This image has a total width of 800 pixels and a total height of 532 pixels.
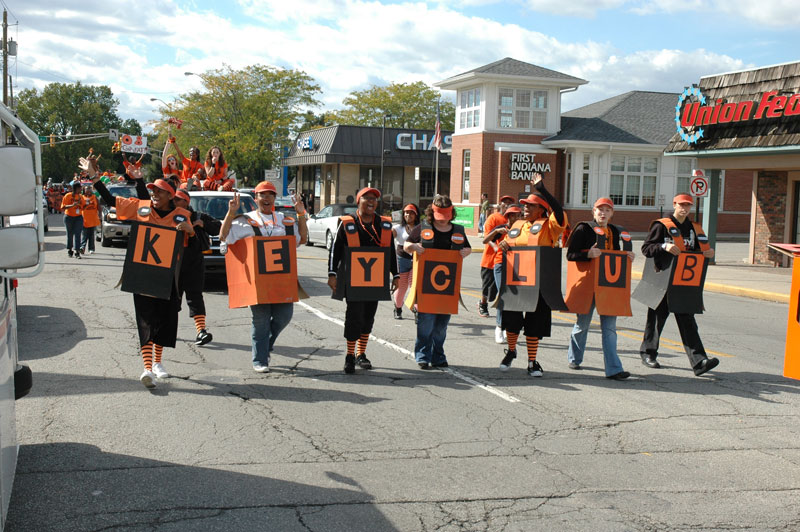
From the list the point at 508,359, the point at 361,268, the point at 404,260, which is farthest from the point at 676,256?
→ the point at 404,260

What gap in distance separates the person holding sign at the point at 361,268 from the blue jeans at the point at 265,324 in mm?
588

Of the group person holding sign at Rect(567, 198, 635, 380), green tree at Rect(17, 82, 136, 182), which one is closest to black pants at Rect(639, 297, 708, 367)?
person holding sign at Rect(567, 198, 635, 380)

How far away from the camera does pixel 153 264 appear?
7.25 metres

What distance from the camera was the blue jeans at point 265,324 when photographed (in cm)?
788

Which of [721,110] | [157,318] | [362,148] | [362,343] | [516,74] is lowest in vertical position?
[362,343]

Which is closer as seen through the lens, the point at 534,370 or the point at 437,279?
the point at 534,370

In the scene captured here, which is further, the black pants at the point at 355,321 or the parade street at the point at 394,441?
the black pants at the point at 355,321

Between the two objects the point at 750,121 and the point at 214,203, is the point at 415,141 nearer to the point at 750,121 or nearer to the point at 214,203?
the point at 750,121

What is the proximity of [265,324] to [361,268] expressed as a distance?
45.9 inches

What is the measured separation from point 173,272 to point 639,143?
1293 inches

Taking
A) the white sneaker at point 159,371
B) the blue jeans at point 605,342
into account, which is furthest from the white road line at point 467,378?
the white sneaker at point 159,371

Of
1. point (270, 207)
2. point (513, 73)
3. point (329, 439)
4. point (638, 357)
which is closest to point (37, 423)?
point (329, 439)

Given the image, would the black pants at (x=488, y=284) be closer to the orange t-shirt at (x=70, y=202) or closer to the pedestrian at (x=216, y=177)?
the pedestrian at (x=216, y=177)

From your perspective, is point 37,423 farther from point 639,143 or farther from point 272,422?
point 639,143
